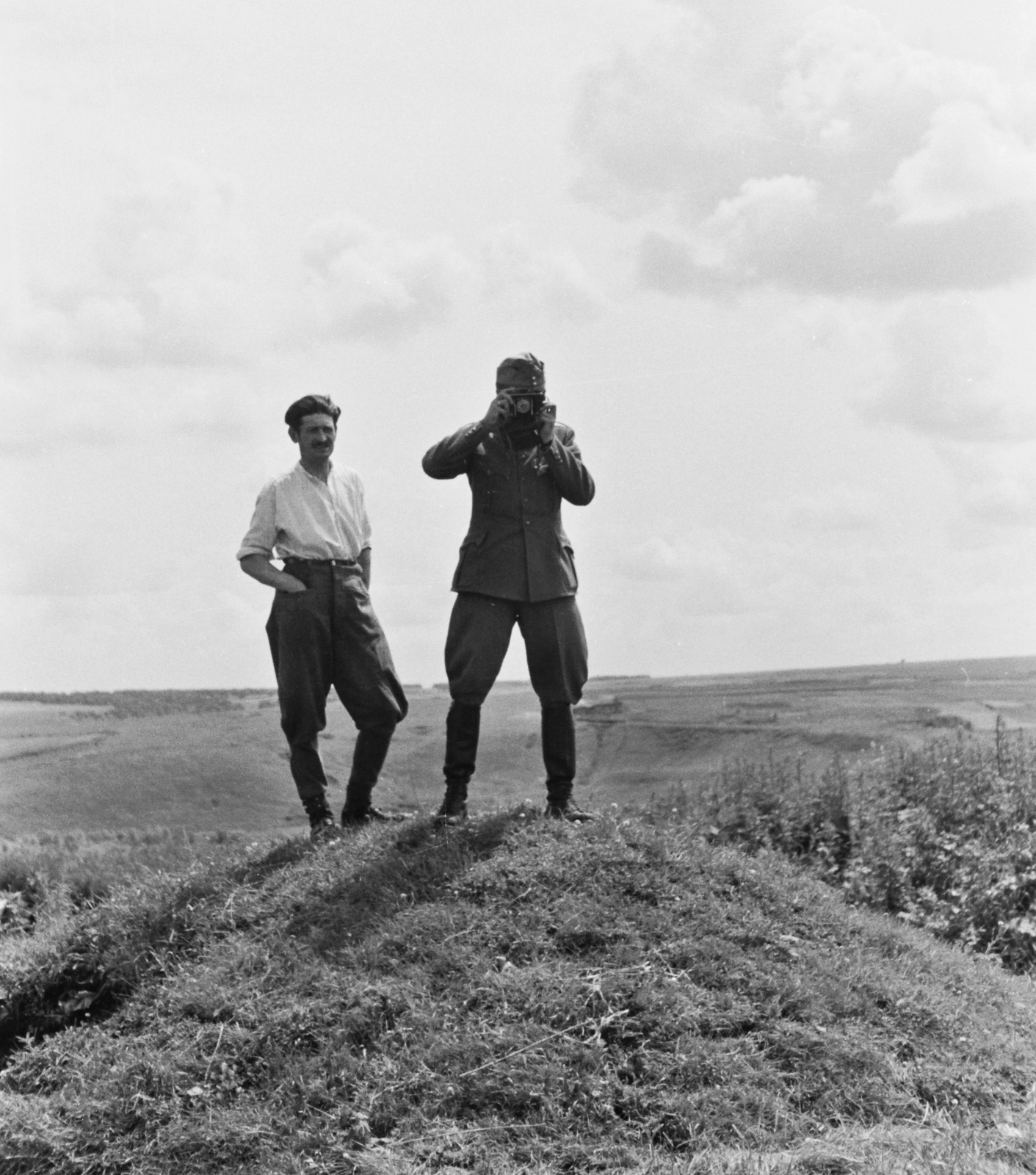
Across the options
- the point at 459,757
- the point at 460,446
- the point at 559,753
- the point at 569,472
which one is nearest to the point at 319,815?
the point at 459,757

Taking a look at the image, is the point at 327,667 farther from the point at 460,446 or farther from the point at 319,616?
the point at 460,446

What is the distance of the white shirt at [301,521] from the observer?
283 inches

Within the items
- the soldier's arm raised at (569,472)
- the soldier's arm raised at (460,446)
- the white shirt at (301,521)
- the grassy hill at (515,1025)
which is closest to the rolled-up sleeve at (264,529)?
the white shirt at (301,521)

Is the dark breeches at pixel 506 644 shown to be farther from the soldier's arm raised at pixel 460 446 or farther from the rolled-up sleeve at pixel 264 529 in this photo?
the rolled-up sleeve at pixel 264 529

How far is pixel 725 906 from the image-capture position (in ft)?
19.6

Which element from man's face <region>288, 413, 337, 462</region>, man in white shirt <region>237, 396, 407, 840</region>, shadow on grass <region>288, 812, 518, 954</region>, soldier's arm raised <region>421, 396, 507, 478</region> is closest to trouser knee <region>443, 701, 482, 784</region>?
shadow on grass <region>288, 812, 518, 954</region>

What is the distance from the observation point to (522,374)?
6.76 metres

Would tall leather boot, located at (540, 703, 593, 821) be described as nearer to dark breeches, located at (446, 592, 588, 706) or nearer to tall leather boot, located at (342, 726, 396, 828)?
dark breeches, located at (446, 592, 588, 706)

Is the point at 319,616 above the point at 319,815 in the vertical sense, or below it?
above

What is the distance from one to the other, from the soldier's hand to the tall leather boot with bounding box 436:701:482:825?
1488mm

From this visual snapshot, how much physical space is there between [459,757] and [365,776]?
85 centimetres

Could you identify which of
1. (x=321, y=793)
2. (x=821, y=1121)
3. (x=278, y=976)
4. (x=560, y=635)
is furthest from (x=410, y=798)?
(x=821, y=1121)

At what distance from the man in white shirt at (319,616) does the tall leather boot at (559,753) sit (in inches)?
39.1

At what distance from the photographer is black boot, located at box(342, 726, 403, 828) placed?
7.41 meters
